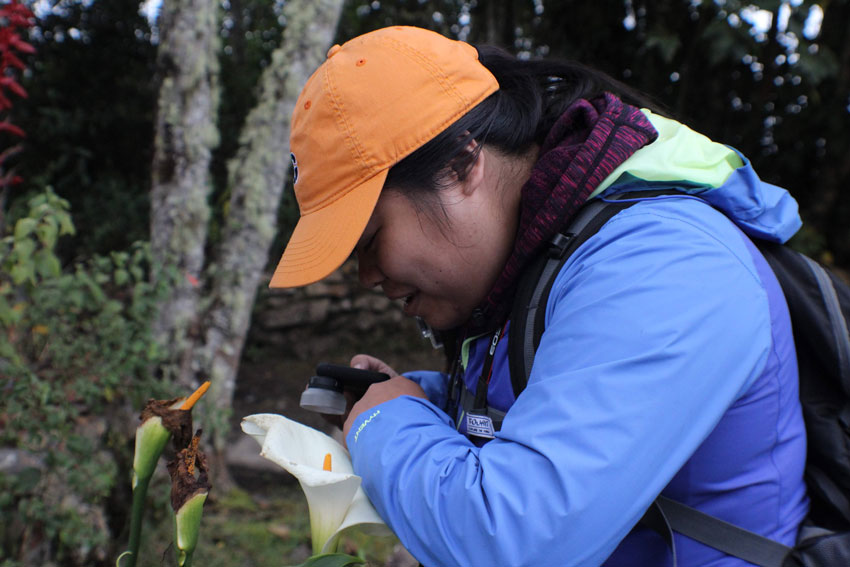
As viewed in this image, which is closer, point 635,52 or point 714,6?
point 714,6

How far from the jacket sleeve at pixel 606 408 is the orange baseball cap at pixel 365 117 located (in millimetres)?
348

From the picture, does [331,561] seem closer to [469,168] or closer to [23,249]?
[469,168]

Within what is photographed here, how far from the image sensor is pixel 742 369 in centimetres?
89

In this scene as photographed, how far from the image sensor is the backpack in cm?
100

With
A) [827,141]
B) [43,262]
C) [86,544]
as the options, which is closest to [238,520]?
[86,544]

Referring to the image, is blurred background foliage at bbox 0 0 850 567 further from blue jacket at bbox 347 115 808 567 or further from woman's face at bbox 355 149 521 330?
blue jacket at bbox 347 115 808 567

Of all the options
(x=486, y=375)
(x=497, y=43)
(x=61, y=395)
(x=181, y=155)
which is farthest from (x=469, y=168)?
(x=497, y=43)

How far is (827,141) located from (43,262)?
5.46m

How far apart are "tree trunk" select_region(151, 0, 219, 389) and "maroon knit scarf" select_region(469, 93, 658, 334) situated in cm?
200

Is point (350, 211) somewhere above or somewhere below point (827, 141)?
above

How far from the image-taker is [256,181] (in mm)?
3076

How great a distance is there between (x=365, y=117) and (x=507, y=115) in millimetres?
263

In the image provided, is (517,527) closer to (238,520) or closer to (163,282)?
(163,282)

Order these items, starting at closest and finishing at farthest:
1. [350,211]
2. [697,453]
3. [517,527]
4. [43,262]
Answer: [517,527] → [697,453] → [350,211] → [43,262]
